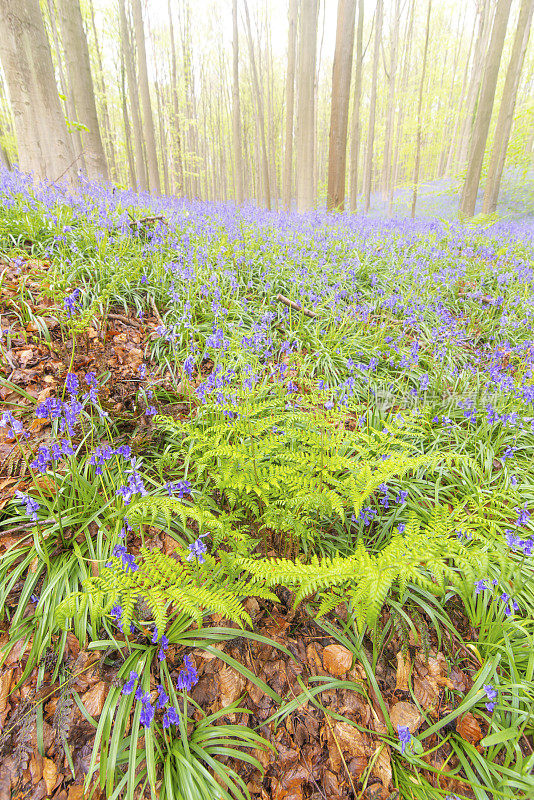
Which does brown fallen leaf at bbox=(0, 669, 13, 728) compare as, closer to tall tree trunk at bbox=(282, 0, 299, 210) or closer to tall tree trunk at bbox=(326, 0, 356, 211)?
tall tree trunk at bbox=(326, 0, 356, 211)

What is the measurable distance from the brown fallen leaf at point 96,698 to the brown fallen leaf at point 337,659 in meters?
1.06

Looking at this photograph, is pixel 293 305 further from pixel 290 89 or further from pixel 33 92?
pixel 290 89

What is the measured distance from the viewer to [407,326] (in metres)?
4.50

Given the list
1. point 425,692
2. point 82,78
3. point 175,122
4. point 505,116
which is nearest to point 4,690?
point 425,692


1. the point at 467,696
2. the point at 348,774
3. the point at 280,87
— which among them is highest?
the point at 280,87

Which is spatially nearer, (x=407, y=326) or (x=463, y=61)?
(x=407, y=326)

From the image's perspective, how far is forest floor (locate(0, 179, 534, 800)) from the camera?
4.80 feet

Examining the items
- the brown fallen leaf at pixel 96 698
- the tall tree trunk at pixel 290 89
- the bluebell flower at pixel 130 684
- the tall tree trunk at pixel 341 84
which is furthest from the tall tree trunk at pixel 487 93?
the brown fallen leaf at pixel 96 698

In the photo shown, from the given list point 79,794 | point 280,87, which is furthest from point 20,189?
point 280,87

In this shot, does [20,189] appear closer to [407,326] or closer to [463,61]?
[407,326]

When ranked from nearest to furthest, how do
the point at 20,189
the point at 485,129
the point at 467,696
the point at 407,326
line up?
the point at 467,696, the point at 407,326, the point at 20,189, the point at 485,129

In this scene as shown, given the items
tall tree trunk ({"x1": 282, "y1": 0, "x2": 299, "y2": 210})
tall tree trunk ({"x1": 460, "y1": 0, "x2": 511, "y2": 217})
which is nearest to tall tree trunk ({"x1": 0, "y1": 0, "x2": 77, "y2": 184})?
tall tree trunk ({"x1": 460, "y1": 0, "x2": 511, "y2": 217})

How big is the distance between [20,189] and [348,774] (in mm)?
7191

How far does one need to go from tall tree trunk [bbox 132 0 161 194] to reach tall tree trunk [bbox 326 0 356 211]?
6.09 m
